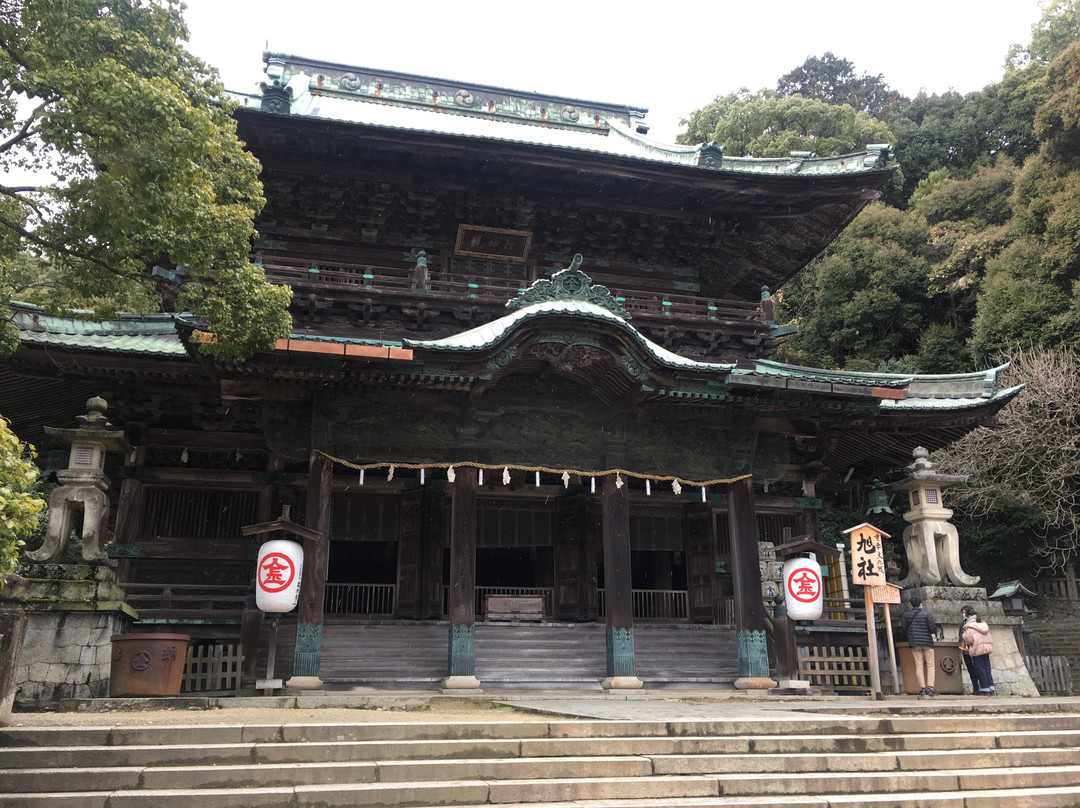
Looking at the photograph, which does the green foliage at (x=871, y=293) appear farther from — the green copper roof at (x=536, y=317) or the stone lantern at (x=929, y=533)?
the green copper roof at (x=536, y=317)

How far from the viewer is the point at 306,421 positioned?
12.1 meters

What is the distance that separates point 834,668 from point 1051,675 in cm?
684

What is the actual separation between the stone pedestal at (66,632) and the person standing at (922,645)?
1182cm

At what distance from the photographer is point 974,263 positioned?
1187 inches

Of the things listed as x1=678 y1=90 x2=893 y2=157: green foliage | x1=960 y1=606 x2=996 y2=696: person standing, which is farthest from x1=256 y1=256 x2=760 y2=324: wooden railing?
x1=678 y1=90 x2=893 y2=157: green foliage

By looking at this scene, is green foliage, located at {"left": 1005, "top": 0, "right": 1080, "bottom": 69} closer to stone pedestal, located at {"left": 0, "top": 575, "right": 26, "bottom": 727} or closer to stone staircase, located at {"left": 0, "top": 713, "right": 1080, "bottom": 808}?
stone staircase, located at {"left": 0, "top": 713, "right": 1080, "bottom": 808}

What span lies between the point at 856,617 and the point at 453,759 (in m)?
11.5

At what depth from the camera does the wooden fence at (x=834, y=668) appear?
43.0 feet

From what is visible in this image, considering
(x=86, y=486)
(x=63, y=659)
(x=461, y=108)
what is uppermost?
(x=461, y=108)

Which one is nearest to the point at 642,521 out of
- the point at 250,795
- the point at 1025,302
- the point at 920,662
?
the point at 920,662

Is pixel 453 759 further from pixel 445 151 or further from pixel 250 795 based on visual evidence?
pixel 445 151

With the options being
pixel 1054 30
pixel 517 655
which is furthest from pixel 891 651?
pixel 1054 30

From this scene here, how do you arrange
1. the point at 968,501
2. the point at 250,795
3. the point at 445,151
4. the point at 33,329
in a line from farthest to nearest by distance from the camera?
the point at 968,501 → the point at 445,151 → the point at 33,329 → the point at 250,795

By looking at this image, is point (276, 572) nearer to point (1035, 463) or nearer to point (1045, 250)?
point (1035, 463)
